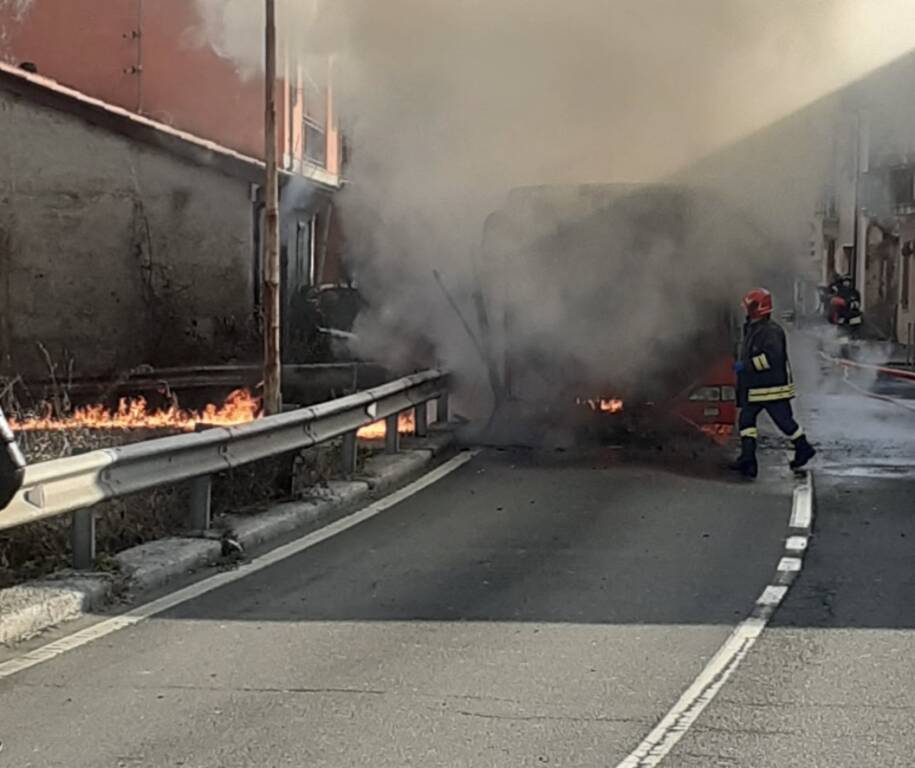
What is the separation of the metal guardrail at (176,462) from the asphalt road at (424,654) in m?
0.65

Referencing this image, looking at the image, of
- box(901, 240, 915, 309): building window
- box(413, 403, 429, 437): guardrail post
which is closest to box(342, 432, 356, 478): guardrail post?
box(413, 403, 429, 437): guardrail post

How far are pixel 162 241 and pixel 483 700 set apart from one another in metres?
13.9

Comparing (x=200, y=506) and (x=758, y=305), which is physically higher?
(x=758, y=305)

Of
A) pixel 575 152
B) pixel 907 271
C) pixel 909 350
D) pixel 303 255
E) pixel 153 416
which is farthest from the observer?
pixel 907 271

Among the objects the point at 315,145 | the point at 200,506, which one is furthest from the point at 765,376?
the point at 315,145

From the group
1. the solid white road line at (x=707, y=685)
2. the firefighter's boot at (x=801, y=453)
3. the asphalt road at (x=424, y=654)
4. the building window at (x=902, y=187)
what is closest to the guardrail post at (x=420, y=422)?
the firefighter's boot at (x=801, y=453)

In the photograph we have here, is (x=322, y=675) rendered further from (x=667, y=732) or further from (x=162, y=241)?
(x=162, y=241)

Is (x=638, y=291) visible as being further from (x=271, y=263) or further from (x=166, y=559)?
(x=166, y=559)

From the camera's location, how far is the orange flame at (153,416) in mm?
12922

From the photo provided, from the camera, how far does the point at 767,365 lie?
11172 mm

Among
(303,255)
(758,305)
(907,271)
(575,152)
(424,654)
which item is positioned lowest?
(424,654)

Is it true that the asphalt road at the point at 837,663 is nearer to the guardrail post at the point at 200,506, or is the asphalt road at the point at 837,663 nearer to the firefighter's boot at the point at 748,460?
the firefighter's boot at the point at 748,460

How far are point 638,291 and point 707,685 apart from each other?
A: 722 centimetres

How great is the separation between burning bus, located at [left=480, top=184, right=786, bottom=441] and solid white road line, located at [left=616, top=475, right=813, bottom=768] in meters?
4.70
